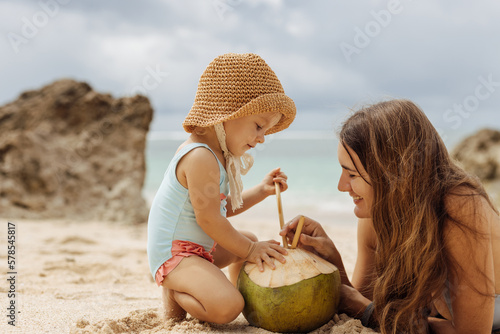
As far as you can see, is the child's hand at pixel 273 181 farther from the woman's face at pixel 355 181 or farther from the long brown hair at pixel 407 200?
the long brown hair at pixel 407 200

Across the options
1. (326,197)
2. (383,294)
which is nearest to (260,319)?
(383,294)

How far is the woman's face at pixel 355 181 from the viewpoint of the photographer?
2.17 meters

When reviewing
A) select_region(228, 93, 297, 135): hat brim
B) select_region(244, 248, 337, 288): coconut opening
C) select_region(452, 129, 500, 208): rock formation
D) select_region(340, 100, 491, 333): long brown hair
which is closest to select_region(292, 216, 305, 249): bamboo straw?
select_region(244, 248, 337, 288): coconut opening

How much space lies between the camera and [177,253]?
237cm

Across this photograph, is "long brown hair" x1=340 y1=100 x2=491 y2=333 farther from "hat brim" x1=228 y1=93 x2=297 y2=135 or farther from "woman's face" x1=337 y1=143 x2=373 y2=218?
"hat brim" x1=228 y1=93 x2=297 y2=135

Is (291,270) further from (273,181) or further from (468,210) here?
(468,210)

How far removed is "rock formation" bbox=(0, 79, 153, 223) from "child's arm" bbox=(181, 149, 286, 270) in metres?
4.04

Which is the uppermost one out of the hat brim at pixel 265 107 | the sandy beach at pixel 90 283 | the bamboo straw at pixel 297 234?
the hat brim at pixel 265 107

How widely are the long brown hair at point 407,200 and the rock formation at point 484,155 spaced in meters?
7.20

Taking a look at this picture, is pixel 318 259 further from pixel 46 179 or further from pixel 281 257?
pixel 46 179

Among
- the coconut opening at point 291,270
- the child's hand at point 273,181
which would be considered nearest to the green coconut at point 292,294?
the coconut opening at point 291,270

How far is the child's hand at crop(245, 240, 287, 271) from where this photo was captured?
7.30ft

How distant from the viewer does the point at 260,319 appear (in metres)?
2.18

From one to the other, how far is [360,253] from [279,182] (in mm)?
613
